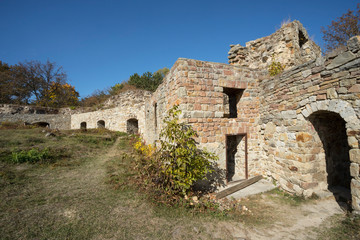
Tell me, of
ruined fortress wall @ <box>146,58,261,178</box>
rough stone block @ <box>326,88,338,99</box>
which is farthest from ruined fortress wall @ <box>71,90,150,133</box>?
rough stone block @ <box>326,88,338,99</box>

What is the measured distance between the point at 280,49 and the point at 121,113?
12.7 m

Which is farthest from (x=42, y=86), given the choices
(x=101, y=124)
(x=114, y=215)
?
(x=114, y=215)

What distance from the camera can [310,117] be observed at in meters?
4.38

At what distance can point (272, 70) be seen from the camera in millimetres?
6035

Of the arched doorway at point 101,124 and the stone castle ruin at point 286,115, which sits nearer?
the stone castle ruin at point 286,115

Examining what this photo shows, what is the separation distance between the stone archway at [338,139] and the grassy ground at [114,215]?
1239 mm

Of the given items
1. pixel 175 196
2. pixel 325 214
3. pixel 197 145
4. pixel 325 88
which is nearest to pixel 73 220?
pixel 175 196

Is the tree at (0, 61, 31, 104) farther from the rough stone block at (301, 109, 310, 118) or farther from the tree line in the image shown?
the rough stone block at (301, 109, 310, 118)

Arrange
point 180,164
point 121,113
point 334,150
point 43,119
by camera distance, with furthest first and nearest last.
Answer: point 43,119 < point 121,113 < point 334,150 < point 180,164

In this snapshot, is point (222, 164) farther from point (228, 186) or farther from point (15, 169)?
point (15, 169)

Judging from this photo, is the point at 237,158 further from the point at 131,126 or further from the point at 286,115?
the point at 131,126

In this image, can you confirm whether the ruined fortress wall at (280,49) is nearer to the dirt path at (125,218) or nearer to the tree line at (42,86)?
the dirt path at (125,218)

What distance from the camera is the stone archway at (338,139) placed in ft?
10.8

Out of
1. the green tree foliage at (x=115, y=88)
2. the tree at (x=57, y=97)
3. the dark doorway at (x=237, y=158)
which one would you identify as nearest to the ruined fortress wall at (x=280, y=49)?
the dark doorway at (x=237, y=158)
